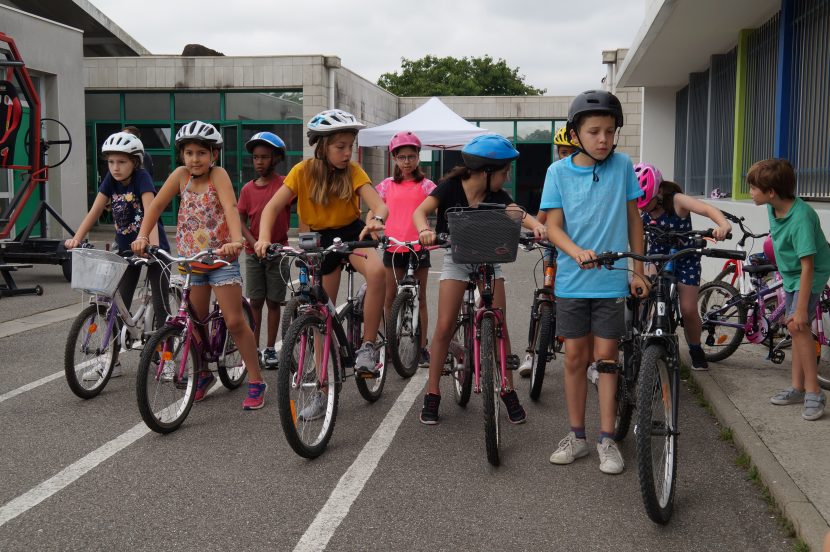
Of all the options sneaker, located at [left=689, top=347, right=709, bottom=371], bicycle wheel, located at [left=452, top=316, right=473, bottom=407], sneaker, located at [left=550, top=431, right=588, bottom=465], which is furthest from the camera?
sneaker, located at [left=689, top=347, right=709, bottom=371]

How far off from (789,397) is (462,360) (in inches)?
86.4

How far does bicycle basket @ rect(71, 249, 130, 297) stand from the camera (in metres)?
5.71

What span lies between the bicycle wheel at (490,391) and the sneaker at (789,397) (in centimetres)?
213

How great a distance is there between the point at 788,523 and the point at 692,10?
8940mm

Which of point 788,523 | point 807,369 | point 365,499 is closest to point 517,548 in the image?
point 365,499

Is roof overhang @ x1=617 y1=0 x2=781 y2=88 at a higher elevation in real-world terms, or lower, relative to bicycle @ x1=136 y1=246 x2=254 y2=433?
higher

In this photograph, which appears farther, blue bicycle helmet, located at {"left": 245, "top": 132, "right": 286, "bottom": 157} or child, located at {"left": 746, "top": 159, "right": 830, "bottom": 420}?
blue bicycle helmet, located at {"left": 245, "top": 132, "right": 286, "bottom": 157}

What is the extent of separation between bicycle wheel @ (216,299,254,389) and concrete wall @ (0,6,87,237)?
1483 cm

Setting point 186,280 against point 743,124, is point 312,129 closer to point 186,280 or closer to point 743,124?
point 186,280

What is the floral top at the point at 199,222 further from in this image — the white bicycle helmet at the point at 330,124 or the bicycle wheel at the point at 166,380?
the white bicycle helmet at the point at 330,124

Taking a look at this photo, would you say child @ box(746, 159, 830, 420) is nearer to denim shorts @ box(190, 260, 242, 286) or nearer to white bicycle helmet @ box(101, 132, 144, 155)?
denim shorts @ box(190, 260, 242, 286)

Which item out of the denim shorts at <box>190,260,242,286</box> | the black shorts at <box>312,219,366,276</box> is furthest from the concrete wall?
the black shorts at <box>312,219,366,276</box>

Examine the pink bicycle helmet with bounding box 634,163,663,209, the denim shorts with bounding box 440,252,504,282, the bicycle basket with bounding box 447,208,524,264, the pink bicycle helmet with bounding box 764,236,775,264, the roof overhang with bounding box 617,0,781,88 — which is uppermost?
the roof overhang with bounding box 617,0,781,88

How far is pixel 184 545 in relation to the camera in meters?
3.69
